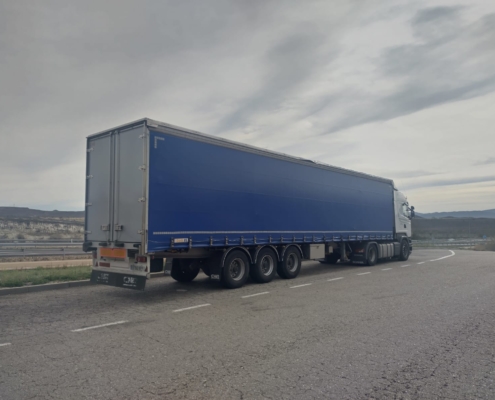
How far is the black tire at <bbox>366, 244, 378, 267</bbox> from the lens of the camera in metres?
17.8

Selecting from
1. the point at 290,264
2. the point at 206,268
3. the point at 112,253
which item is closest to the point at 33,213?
the point at 290,264

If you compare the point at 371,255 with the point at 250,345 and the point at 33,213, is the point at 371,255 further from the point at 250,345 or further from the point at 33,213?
the point at 33,213

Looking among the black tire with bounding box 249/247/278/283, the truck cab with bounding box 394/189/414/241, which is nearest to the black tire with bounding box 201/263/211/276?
the black tire with bounding box 249/247/278/283

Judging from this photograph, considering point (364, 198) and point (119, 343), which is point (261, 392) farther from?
point (364, 198)

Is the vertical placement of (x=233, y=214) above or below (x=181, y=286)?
above

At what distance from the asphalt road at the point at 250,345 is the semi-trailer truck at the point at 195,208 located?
3.21ft

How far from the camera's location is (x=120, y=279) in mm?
9531

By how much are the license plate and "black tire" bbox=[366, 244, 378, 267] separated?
447 inches

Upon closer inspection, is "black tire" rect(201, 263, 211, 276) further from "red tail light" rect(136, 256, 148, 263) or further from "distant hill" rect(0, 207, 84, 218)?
"distant hill" rect(0, 207, 84, 218)

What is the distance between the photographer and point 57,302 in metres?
9.28

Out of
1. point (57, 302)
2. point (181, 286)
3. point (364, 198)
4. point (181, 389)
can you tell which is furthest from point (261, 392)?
point (364, 198)

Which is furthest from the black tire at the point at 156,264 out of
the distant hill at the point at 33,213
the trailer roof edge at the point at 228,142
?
the distant hill at the point at 33,213

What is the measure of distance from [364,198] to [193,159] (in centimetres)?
1000

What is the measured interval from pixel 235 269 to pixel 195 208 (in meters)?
2.33
